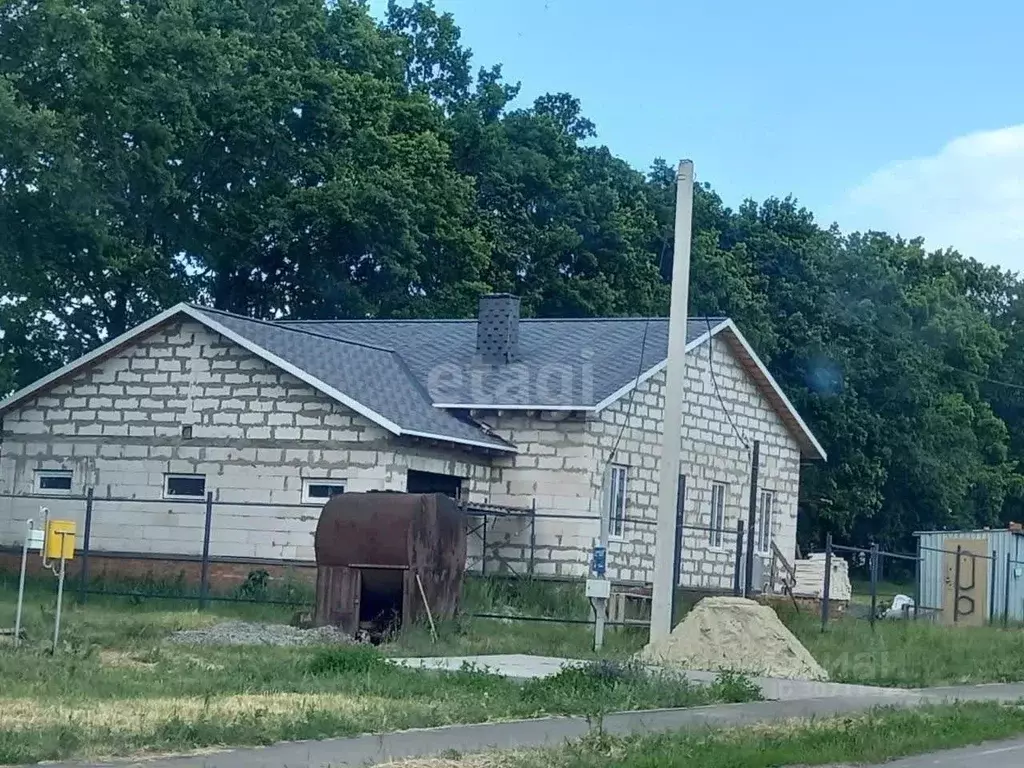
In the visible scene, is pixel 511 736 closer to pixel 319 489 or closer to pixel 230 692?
pixel 230 692

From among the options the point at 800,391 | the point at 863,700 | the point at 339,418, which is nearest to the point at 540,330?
the point at 339,418

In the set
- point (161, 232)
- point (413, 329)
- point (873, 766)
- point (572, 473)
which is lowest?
point (873, 766)

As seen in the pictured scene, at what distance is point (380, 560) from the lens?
22.6 metres

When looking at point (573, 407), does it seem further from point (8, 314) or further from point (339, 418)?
point (8, 314)

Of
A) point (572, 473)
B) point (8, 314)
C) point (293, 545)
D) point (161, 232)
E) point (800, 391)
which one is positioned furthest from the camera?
point (800, 391)

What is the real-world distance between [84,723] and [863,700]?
9346 mm

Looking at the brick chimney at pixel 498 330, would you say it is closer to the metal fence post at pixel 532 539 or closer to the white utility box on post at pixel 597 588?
the metal fence post at pixel 532 539

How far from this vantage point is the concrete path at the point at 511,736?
38.4ft

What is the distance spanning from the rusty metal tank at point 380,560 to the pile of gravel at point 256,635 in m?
0.61

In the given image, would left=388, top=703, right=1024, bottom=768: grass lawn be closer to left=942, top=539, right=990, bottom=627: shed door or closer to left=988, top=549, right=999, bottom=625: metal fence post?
left=942, top=539, right=990, bottom=627: shed door

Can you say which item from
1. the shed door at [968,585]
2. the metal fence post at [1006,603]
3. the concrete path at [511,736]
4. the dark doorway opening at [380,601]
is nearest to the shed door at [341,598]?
the dark doorway opening at [380,601]

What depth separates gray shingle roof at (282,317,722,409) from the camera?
3155 centimetres

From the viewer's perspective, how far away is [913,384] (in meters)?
57.9

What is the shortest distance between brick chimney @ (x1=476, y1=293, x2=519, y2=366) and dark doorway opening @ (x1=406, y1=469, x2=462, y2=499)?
348cm
